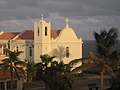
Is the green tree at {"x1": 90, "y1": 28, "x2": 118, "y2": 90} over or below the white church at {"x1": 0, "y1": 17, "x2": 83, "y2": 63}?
below

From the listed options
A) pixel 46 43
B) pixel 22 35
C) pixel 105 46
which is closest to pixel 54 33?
pixel 46 43

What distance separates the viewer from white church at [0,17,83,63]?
5272 centimetres

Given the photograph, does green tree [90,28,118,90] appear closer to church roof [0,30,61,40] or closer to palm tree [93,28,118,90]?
palm tree [93,28,118,90]

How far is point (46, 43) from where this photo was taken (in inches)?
2079

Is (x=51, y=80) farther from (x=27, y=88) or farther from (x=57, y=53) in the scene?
(x=57, y=53)

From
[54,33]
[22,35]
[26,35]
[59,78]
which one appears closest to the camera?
[59,78]

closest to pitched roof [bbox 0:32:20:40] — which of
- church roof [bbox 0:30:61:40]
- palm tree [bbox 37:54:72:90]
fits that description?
church roof [bbox 0:30:61:40]

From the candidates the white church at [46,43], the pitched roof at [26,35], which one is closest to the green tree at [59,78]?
the white church at [46,43]

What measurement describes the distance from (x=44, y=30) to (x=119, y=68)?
23.4 m

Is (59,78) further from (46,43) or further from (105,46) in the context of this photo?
(46,43)

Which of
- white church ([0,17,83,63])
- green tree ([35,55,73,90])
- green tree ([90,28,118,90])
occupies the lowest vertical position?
green tree ([35,55,73,90])

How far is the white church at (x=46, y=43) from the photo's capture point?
52.7m

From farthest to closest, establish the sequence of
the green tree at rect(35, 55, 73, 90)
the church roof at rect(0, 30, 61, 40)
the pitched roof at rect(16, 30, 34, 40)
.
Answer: the church roof at rect(0, 30, 61, 40)
the pitched roof at rect(16, 30, 34, 40)
the green tree at rect(35, 55, 73, 90)

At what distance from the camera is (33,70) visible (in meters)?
44.0
